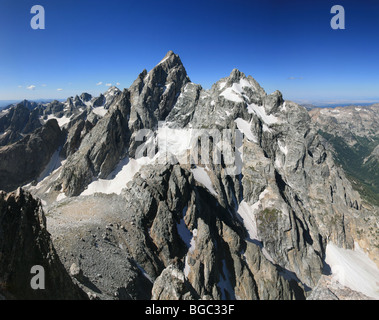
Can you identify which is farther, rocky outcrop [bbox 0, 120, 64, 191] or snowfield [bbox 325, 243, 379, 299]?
rocky outcrop [bbox 0, 120, 64, 191]

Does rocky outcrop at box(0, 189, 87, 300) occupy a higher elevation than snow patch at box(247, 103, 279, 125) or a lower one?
lower

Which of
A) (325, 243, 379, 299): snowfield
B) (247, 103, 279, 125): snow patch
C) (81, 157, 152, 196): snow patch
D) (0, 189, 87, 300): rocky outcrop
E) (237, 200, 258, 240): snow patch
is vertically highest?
(247, 103, 279, 125): snow patch

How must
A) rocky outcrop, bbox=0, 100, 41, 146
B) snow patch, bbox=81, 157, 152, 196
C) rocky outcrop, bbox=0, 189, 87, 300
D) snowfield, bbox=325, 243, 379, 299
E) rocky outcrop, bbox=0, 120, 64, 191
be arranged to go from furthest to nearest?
1. rocky outcrop, bbox=0, 100, 41, 146
2. rocky outcrop, bbox=0, 120, 64, 191
3. snowfield, bbox=325, 243, 379, 299
4. snow patch, bbox=81, 157, 152, 196
5. rocky outcrop, bbox=0, 189, 87, 300

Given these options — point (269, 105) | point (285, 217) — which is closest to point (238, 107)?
point (269, 105)

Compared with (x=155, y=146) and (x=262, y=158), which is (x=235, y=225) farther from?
(x=155, y=146)

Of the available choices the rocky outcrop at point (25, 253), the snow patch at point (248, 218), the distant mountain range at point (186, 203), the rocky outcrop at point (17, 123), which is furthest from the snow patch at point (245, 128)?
the rocky outcrop at point (17, 123)

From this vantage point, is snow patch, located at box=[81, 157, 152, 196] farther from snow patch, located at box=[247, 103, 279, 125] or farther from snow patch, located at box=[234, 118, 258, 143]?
snow patch, located at box=[247, 103, 279, 125]

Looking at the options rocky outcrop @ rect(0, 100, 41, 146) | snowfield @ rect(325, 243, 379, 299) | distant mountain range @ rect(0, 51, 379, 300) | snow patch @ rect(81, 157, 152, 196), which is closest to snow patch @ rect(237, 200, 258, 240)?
distant mountain range @ rect(0, 51, 379, 300)
